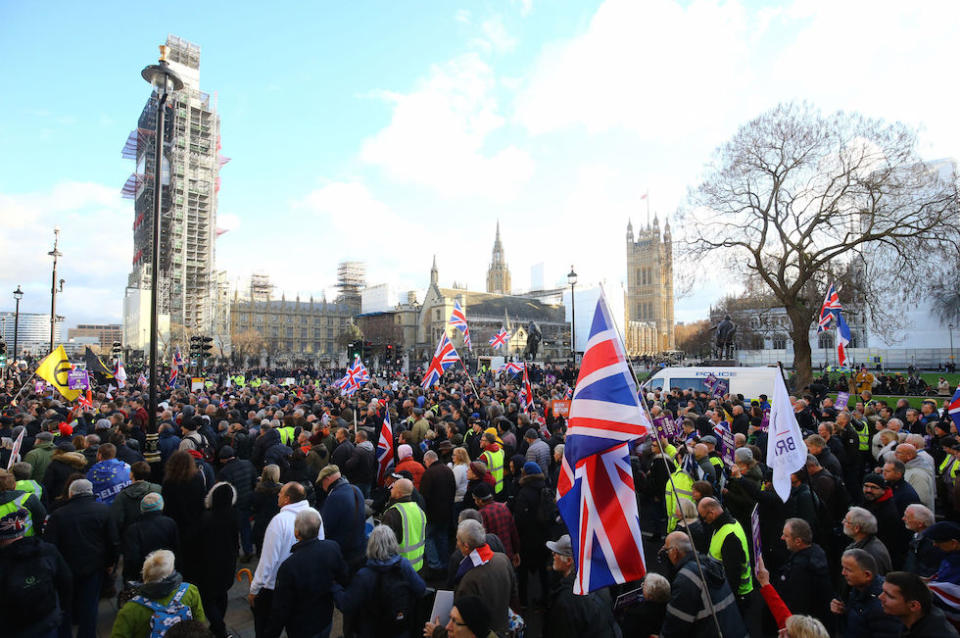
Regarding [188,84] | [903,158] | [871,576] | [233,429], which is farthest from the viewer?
[188,84]

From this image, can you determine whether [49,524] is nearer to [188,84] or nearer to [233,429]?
[233,429]

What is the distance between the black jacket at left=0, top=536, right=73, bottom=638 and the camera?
3.73m

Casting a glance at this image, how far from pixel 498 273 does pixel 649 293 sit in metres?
36.9

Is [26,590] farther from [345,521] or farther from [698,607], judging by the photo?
[698,607]

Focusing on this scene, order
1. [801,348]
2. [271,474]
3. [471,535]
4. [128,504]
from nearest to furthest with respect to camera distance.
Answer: [471,535] < [128,504] < [271,474] < [801,348]

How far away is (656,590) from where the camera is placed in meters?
3.87

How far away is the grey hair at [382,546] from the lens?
389 cm

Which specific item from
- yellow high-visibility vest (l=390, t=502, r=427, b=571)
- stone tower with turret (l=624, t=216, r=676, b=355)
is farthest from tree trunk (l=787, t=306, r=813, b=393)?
stone tower with turret (l=624, t=216, r=676, b=355)

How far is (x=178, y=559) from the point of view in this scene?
5.09 metres

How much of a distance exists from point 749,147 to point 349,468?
73.4 ft

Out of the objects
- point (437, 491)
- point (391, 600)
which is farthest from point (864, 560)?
point (437, 491)

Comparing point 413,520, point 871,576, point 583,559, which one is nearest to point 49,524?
point 413,520

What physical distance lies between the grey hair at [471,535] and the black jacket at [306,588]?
39.5 inches

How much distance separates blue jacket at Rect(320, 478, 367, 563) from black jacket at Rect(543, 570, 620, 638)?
2.50 metres
